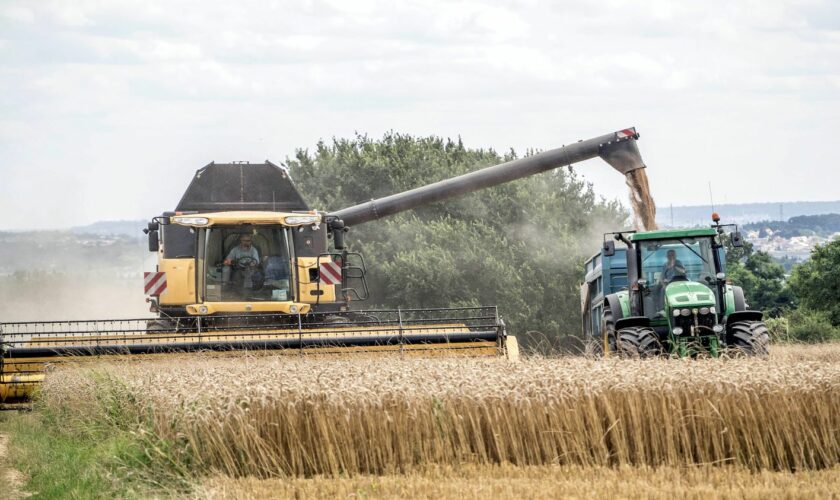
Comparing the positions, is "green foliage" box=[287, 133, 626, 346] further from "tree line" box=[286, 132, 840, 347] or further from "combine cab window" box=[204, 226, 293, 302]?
"combine cab window" box=[204, 226, 293, 302]

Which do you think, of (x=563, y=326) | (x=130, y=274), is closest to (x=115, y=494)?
(x=563, y=326)

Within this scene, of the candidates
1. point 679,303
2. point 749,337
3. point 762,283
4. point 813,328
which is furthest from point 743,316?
point 762,283

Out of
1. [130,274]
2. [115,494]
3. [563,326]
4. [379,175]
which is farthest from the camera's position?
[130,274]

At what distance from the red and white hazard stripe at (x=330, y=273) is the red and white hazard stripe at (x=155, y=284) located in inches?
83.7

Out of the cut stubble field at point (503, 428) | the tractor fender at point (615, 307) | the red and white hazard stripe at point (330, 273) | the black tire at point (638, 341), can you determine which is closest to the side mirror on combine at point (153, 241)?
the red and white hazard stripe at point (330, 273)

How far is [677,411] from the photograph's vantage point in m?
9.20

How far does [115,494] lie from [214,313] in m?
7.11

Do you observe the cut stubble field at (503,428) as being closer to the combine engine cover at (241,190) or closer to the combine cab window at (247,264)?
the combine cab window at (247,264)

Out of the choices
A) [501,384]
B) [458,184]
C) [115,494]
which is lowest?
[115,494]

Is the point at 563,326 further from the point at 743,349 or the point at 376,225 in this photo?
the point at 743,349

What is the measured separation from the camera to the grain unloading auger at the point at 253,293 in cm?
1421

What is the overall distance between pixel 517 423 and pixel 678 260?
6410 mm

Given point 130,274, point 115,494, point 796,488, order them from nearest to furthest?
1. point 796,488
2. point 115,494
3. point 130,274

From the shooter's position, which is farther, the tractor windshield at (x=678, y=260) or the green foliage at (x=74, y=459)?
the tractor windshield at (x=678, y=260)
